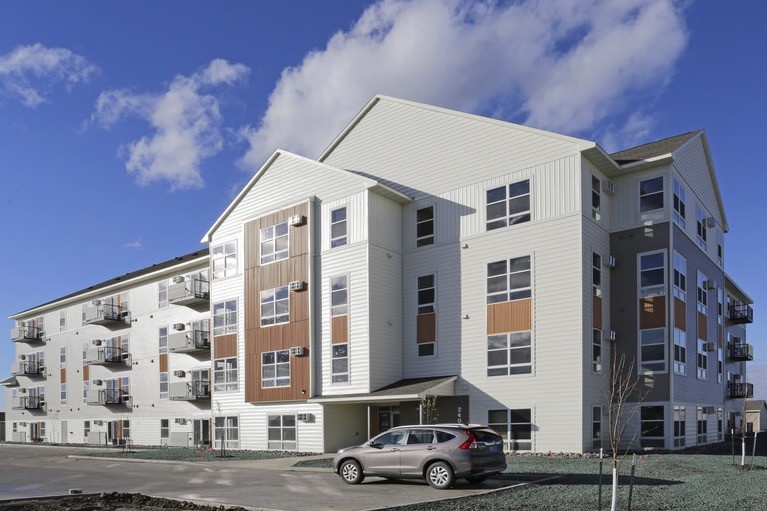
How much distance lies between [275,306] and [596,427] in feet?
51.0

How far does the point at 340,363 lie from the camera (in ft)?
99.8

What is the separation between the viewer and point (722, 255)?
3747 cm

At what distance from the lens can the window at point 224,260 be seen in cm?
3628

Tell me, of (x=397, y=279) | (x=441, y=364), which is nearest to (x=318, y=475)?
(x=441, y=364)

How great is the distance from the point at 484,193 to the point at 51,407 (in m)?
43.7

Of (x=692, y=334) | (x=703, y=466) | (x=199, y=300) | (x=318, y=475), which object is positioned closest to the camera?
(x=703, y=466)

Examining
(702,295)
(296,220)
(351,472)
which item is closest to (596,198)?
(702,295)

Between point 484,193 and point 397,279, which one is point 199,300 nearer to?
point 397,279

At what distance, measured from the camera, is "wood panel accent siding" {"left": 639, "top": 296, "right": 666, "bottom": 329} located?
2747 cm

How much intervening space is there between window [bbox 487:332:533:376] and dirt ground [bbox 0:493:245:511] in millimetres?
15889

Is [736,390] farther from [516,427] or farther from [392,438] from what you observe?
[392,438]

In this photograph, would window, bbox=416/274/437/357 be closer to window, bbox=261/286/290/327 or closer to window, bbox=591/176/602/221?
window, bbox=261/286/290/327

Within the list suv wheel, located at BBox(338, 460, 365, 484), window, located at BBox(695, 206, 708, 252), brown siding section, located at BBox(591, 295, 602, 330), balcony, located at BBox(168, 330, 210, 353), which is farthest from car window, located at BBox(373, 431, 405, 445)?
balcony, located at BBox(168, 330, 210, 353)

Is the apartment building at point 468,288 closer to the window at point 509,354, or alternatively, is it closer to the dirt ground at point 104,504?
the window at point 509,354
